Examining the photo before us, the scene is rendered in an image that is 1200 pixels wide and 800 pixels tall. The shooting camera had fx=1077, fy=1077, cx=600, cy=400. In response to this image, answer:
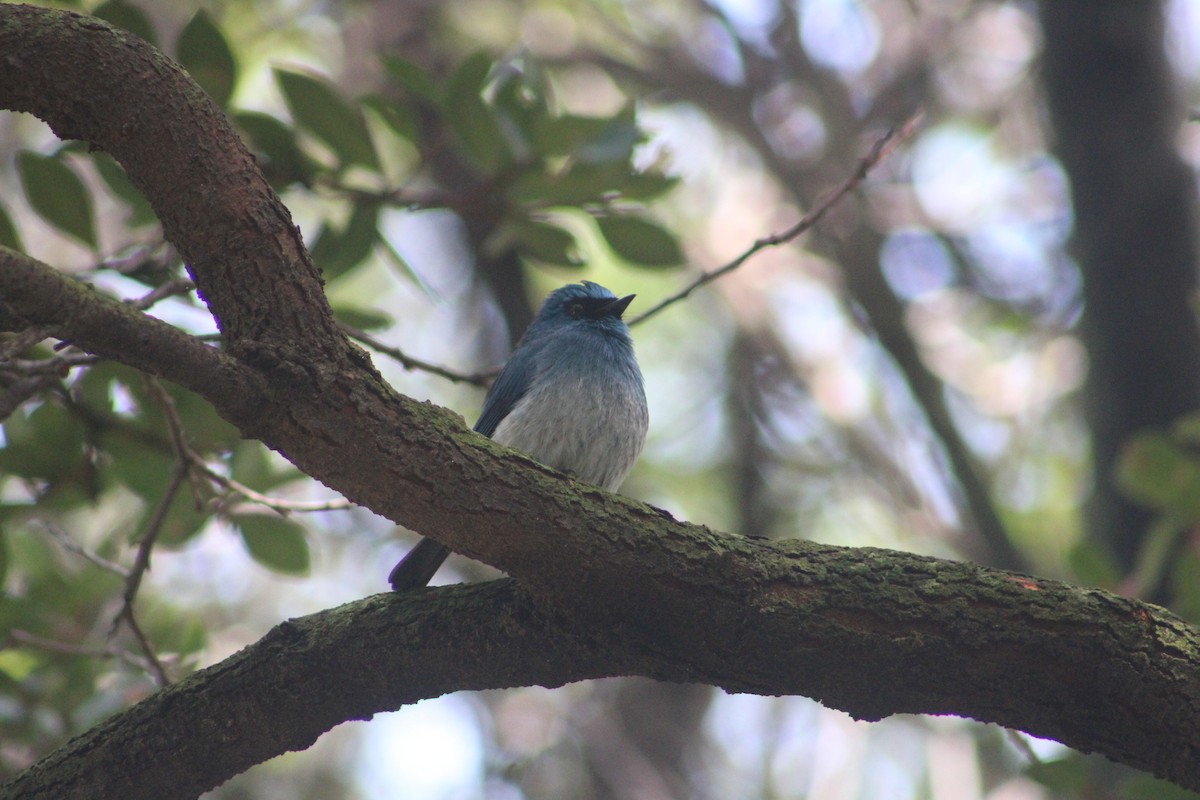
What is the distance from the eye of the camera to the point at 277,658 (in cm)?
302

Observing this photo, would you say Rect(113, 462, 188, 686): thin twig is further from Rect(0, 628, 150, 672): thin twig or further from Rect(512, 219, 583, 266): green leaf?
Rect(512, 219, 583, 266): green leaf

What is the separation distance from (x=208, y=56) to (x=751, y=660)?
295 centimetres

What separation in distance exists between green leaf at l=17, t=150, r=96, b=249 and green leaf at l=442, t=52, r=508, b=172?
142 cm

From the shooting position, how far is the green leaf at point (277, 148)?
13.9ft

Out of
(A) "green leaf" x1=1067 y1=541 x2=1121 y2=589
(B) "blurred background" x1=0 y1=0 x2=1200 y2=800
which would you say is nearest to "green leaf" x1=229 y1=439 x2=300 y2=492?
(B) "blurred background" x1=0 y1=0 x2=1200 y2=800

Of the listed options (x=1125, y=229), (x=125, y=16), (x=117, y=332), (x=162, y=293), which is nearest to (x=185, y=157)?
(x=117, y=332)

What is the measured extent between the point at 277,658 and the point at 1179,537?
4534 millimetres

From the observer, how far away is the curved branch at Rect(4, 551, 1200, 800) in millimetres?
2812

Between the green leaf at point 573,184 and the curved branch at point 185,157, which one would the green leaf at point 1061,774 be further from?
the curved branch at point 185,157

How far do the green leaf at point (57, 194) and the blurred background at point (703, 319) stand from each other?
0.4 inches

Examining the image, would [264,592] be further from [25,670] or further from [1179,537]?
[1179,537]

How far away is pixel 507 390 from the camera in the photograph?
496 cm

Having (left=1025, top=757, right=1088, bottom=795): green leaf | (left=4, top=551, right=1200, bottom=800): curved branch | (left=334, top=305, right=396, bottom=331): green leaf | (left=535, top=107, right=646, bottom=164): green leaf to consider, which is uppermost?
(left=535, top=107, right=646, bottom=164): green leaf

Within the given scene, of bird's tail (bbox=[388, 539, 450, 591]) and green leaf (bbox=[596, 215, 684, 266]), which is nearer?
bird's tail (bbox=[388, 539, 450, 591])
